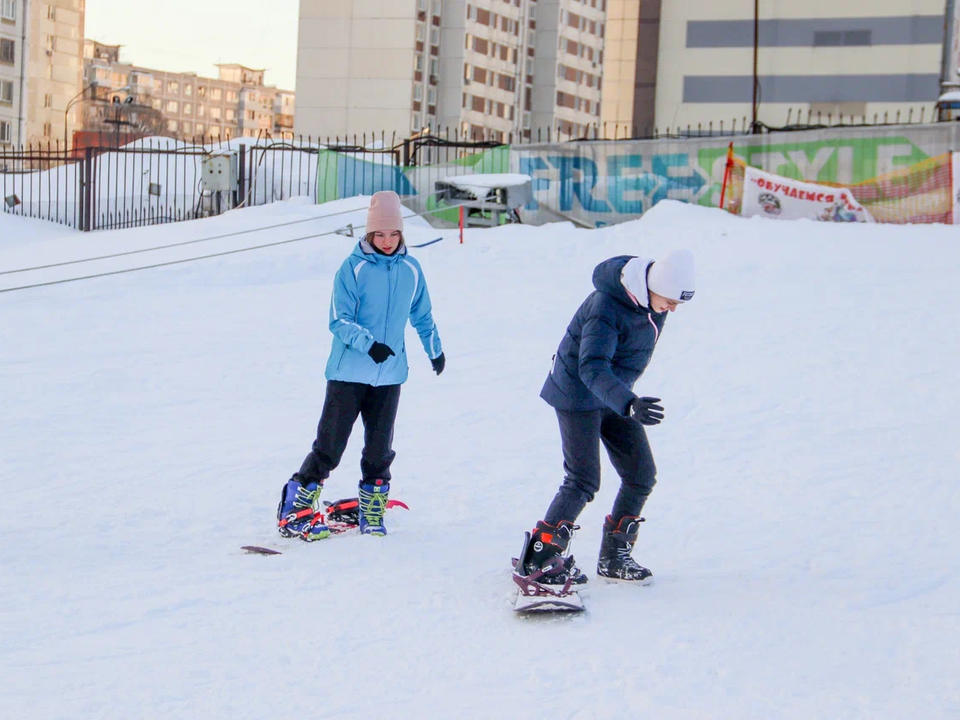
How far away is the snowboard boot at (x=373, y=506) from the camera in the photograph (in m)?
5.66

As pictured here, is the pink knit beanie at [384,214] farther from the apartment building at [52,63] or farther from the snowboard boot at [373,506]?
the apartment building at [52,63]

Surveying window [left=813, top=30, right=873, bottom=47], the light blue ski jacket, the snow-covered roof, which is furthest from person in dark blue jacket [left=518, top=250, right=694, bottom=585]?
window [left=813, top=30, right=873, bottom=47]

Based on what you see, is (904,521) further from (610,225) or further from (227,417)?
(610,225)

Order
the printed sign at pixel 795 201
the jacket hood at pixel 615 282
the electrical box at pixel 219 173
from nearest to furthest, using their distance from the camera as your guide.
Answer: the jacket hood at pixel 615 282
the printed sign at pixel 795 201
the electrical box at pixel 219 173

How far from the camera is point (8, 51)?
74125 millimetres

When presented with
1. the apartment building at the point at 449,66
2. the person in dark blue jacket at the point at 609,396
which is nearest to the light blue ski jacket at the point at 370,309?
the person in dark blue jacket at the point at 609,396

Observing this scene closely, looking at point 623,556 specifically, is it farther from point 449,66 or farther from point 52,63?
point 52,63

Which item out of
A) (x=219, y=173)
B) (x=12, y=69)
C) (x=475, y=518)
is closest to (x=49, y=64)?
(x=12, y=69)

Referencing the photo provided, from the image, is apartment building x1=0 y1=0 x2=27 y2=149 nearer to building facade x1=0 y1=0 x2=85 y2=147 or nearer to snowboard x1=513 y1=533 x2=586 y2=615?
building facade x1=0 y1=0 x2=85 y2=147

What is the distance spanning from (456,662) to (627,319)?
4.73 ft

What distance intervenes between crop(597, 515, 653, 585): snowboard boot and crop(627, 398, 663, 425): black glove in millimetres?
828

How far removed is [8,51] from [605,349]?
258 ft

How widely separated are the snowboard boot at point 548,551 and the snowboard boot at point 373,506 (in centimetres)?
119

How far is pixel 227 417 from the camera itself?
8.53 metres
